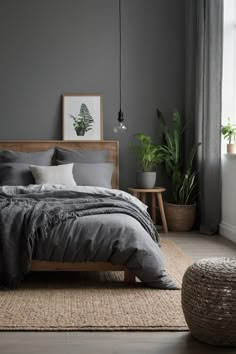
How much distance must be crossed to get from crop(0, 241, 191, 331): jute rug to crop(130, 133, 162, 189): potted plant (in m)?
2.14

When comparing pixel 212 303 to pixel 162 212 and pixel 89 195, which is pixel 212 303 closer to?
pixel 89 195

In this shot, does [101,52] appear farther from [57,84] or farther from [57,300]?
[57,300]

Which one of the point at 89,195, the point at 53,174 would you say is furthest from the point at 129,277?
the point at 53,174

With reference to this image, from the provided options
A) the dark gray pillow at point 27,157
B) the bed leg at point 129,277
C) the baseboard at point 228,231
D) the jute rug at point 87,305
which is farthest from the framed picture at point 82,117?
the bed leg at point 129,277

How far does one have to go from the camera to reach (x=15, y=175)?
17.6 ft

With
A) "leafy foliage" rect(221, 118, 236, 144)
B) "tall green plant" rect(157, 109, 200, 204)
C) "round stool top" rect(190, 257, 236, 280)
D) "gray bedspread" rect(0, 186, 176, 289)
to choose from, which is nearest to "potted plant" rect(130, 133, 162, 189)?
"tall green plant" rect(157, 109, 200, 204)

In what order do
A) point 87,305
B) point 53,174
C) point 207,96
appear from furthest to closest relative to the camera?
1. point 207,96
2. point 53,174
3. point 87,305

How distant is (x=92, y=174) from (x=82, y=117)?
1.09 meters

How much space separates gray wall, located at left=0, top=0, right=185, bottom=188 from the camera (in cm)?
616

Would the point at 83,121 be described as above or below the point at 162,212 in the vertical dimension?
above

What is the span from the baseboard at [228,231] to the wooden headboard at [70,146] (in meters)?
1.35

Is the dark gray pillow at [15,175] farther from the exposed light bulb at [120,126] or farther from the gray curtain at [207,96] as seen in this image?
the gray curtain at [207,96]

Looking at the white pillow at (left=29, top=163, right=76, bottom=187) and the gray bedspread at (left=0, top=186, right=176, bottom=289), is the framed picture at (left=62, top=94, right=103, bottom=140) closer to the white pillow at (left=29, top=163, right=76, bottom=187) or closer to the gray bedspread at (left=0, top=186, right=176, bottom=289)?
the white pillow at (left=29, top=163, right=76, bottom=187)

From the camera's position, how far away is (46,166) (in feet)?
17.8
